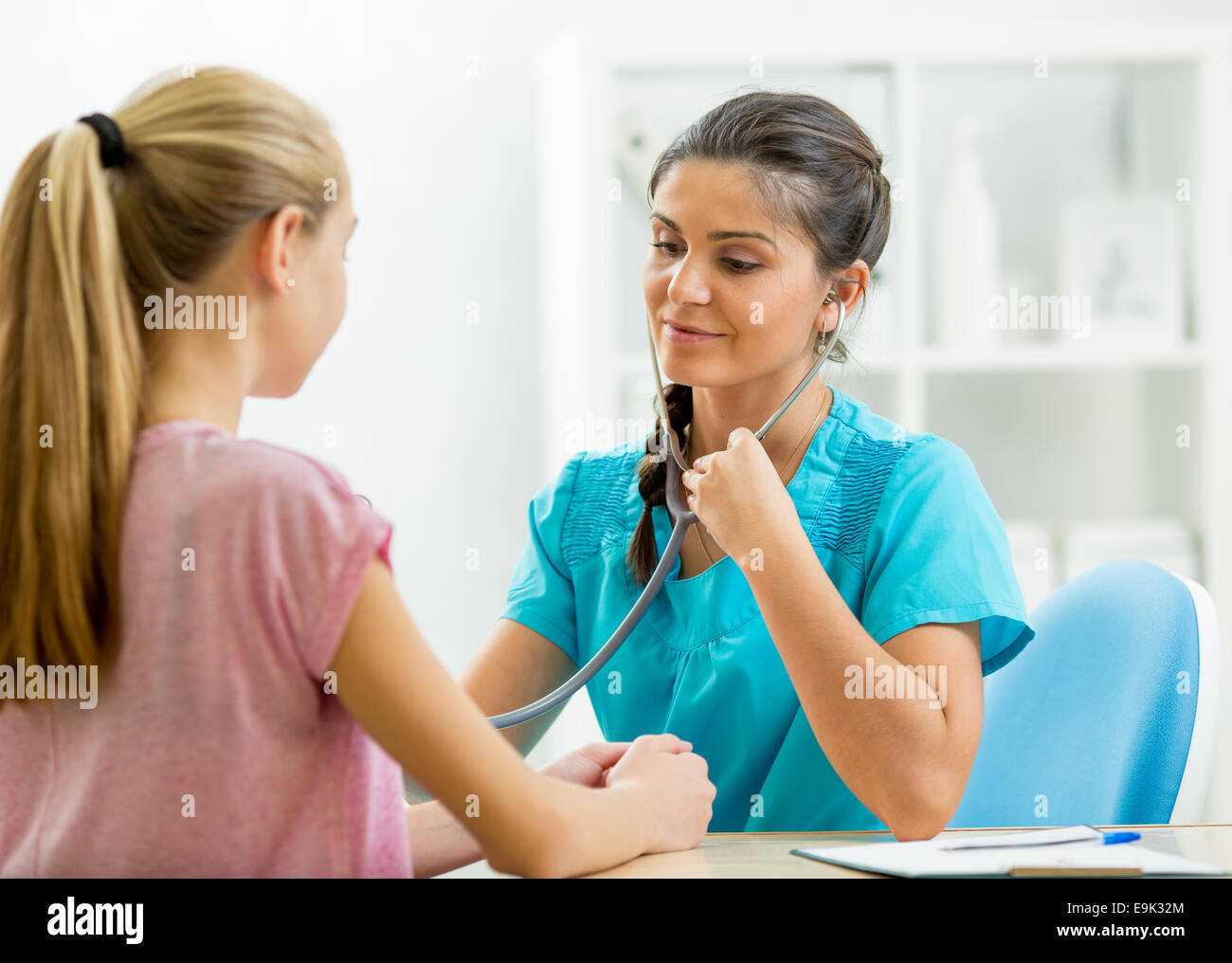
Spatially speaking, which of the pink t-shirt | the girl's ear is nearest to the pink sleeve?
the pink t-shirt

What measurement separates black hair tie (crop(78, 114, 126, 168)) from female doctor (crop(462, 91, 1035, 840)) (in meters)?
0.46

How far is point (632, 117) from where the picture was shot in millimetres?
1836

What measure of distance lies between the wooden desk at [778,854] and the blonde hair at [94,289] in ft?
0.80

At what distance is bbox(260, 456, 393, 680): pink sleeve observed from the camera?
0.50 metres

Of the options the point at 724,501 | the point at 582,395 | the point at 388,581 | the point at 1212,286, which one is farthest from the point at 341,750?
the point at 1212,286

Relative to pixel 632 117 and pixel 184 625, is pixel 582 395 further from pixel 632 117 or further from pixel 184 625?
pixel 184 625

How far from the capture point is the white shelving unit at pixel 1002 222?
1.81 metres

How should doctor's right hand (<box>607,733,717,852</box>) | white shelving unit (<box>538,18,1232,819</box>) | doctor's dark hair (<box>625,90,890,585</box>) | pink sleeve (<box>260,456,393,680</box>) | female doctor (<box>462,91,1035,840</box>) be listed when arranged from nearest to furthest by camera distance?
pink sleeve (<box>260,456,393,680</box>) < doctor's right hand (<box>607,733,717,852</box>) < female doctor (<box>462,91,1035,840</box>) < doctor's dark hair (<box>625,90,890,585</box>) < white shelving unit (<box>538,18,1232,819</box>)

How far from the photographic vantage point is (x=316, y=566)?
1.65ft

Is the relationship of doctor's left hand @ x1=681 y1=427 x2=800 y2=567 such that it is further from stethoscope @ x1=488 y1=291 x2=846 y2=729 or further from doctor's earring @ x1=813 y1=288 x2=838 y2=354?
doctor's earring @ x1=813 y1=288 x2=838 y2=354

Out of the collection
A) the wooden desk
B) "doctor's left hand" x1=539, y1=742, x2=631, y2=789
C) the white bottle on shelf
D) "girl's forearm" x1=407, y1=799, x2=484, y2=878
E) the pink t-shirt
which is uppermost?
the white bottle on shelf

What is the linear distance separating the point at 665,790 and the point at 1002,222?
1589 millimetres

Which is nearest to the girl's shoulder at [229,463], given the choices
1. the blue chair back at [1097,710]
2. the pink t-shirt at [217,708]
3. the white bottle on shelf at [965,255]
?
the pink t-shirt at [217,708]
